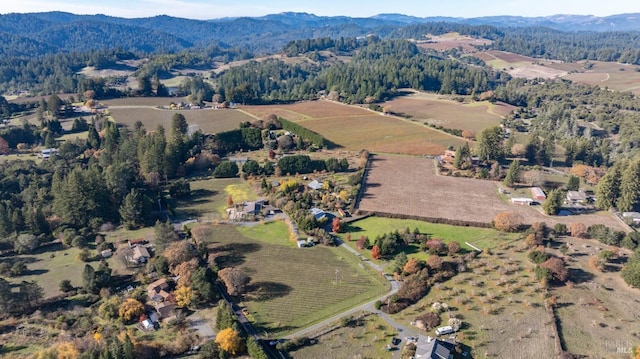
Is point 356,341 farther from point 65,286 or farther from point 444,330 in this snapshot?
point 65,286

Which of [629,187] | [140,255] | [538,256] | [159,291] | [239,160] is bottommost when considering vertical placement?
[159,291]

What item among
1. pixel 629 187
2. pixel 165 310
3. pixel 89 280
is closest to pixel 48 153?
pixel 89 280

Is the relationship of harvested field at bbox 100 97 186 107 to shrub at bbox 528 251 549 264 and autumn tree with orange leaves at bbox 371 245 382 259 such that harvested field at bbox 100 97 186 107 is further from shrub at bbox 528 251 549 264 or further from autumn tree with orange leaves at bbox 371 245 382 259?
shrub at bbox 528 251 549 264

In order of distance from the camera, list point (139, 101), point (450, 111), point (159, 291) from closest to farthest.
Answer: point (159, 291)
point (450, 111)
point (139, 101)

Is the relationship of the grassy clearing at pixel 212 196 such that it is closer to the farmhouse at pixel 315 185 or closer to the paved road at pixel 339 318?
the farmhouse at pixel 315 185

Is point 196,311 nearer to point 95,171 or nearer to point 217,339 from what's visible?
point 217,339

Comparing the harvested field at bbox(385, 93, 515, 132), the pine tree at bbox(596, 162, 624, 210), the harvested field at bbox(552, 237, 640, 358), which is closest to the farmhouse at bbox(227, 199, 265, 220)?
the harvested field at bbox(552, 237, 640, 358)

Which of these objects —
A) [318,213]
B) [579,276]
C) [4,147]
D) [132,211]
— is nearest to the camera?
[579,276]
